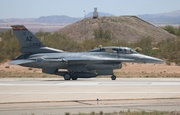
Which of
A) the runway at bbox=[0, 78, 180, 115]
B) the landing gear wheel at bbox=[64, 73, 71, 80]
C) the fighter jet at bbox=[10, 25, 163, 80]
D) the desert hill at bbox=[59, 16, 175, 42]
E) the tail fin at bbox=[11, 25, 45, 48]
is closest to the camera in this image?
the runway at bbox=[0, 78, 180, 115]

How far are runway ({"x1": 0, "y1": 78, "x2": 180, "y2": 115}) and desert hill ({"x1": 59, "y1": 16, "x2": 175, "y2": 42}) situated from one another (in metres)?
61.7

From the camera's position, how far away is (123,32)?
8938cm

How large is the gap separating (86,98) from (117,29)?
237 ft

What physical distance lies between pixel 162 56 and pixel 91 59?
21015 mm

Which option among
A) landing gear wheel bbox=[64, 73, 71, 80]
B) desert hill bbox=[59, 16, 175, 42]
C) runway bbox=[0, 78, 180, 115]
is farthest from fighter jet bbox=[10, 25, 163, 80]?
desert hill bbox=[59, 16, 175, 42]

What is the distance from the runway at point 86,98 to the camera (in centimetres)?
1588

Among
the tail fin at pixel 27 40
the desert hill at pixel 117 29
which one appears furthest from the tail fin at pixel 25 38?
the desert hill at pixel 117 29

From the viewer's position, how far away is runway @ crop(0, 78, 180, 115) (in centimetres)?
1588

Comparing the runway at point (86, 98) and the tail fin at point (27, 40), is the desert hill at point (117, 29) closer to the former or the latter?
the tail fin at point (27, 40)

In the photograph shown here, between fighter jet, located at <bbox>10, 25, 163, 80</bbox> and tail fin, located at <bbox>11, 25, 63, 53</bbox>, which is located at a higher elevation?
tail fin, located at <bbox>11, 25, 63, 53</bbox>

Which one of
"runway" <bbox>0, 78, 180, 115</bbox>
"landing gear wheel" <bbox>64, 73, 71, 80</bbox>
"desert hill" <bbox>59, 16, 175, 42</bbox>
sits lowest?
"landing gear wheel" <bbox>64, 73, 71, 80</bbox>

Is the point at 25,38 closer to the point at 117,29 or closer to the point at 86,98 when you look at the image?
the point at 86,98

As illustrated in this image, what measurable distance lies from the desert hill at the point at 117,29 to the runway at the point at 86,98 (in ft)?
202

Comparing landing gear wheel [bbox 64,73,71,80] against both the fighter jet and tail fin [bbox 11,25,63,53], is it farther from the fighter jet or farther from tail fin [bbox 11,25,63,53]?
tail fin [bbox 11,25,63,53]
